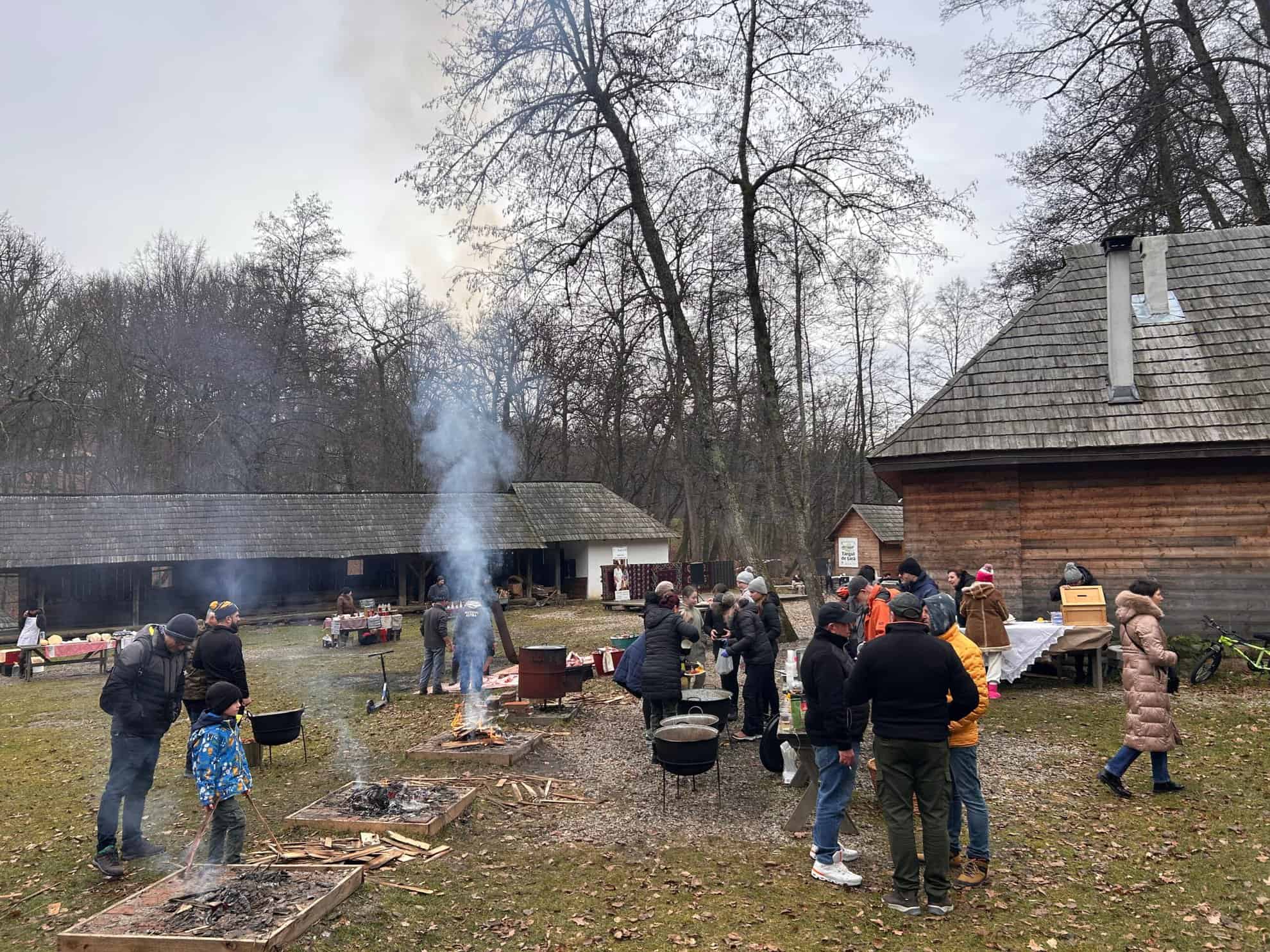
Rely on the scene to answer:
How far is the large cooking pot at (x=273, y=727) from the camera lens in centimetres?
838

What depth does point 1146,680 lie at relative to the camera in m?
6.79

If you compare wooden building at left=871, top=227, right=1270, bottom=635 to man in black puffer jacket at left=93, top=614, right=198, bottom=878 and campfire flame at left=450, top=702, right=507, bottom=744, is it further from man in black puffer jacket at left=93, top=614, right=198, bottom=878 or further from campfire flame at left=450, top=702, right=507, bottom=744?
man in black puffer jacket at left=93, top=614, right=198, bottom=878

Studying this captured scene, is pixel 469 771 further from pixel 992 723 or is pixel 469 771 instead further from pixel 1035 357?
pixel 1035 357

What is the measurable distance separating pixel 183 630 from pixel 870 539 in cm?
2901

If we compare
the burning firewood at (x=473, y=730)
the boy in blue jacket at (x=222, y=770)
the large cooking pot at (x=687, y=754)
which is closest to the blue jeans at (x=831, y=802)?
the large cooking pot at (x=687, y=754)

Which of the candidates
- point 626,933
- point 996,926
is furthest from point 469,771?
point 996,926

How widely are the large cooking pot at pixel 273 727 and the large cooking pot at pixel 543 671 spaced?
318 centimetres

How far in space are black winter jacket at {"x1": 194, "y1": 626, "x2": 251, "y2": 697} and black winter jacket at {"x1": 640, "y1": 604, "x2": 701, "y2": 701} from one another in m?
4.00

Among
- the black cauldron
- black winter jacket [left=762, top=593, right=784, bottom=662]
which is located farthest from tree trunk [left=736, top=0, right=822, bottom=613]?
the black cauldron

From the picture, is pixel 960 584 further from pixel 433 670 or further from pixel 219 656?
pixel 219 656

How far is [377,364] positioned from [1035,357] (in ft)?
98.6

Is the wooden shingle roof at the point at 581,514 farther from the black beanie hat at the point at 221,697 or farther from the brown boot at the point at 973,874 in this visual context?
the brown boot at the point at 973,874

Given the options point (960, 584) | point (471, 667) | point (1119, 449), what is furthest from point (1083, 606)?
point (471, 667)

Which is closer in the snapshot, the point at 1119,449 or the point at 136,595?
the point at 1119,449
